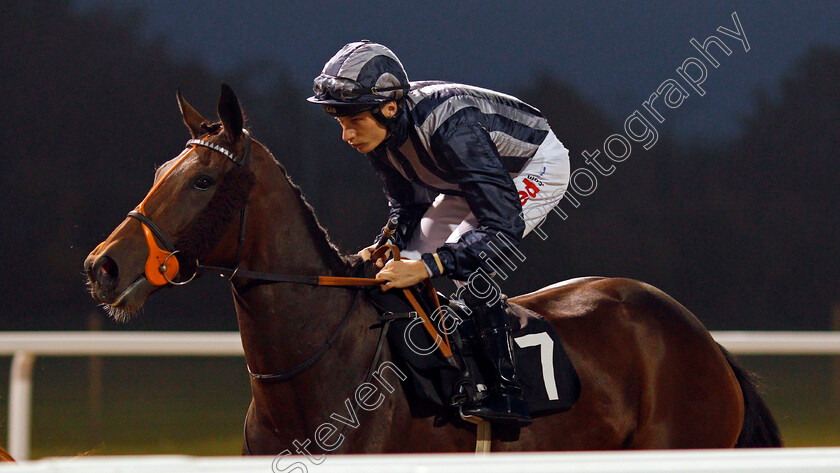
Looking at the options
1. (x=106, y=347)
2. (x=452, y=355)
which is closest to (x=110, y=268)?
(x=452, y=355)

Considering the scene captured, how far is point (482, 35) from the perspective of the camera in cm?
1236

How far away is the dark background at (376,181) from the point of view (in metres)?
10.1

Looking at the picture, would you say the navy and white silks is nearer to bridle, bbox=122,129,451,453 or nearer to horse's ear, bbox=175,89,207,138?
bridle, bbox=122,129,451,453

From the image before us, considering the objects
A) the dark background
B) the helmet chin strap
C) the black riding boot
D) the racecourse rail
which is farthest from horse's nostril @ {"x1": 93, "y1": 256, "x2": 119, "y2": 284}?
the dark background

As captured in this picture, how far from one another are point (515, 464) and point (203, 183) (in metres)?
1.20

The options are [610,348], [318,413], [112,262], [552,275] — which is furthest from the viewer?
[552,275]

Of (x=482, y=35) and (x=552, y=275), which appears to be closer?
(x=552, y=275)

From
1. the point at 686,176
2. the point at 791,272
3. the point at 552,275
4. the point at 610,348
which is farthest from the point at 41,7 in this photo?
the point at 610,348

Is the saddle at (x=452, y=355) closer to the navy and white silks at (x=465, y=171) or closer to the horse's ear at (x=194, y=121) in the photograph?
the navy and white silks at (x=465, y=171)

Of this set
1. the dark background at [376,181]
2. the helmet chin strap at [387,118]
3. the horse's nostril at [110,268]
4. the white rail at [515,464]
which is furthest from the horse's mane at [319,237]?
the dark background at [376,181]

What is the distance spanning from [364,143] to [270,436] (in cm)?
72

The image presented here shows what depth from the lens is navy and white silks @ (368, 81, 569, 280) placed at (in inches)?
78.3

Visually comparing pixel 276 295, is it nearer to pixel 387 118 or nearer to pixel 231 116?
pixel 231 116

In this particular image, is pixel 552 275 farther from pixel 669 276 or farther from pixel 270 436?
pixel 270 436
